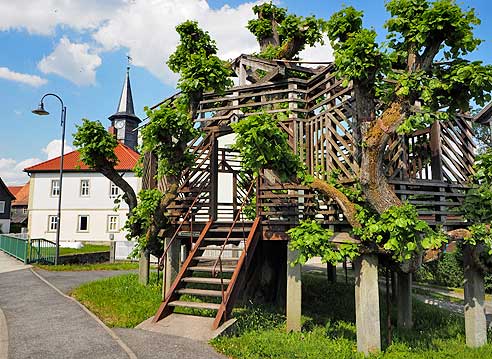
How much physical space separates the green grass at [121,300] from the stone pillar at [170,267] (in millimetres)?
377

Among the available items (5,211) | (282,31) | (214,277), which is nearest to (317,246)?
(214,277)

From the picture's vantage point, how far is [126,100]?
4525cm

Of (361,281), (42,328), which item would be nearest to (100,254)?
(42,328)

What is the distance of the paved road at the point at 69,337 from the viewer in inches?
238

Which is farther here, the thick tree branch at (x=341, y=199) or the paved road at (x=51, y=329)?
the thick tree branch at (x=341, y=199)

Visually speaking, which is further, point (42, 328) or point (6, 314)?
point (6, 314)

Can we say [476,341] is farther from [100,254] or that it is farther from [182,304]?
[100,254]

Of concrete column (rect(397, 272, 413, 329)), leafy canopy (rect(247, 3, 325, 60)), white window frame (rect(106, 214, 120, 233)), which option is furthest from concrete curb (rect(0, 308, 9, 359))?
white window frame (rect(106, 214, 120, 233))

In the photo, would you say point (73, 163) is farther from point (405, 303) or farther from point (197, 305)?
point (405, 303)

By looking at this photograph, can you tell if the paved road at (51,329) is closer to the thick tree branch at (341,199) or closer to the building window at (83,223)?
the thick tree branch at (341,199)

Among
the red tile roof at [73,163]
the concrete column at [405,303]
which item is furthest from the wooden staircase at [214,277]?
the red tile roof at [73,163]

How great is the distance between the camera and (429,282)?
1939 cm

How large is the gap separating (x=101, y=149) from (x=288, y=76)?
5480 mm

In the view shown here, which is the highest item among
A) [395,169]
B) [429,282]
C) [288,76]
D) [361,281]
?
[288,76]
